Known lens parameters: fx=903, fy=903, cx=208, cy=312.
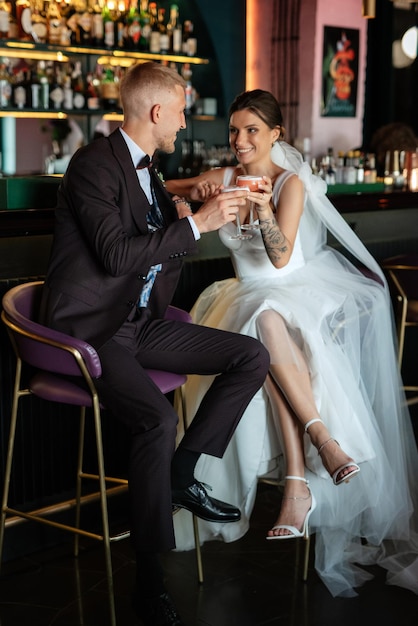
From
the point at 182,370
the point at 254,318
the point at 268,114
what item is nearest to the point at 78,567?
the point at 182,370

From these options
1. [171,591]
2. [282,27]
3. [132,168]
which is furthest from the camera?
[282,27]

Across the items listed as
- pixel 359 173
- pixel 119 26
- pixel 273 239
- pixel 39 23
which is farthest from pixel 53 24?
pixel 273 239

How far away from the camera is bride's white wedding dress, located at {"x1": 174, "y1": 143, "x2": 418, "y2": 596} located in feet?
9.83

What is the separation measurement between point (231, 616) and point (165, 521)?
0.44 m

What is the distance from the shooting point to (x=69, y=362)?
2.42 meters

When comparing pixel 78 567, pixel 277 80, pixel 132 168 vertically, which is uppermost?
pixel 277 80

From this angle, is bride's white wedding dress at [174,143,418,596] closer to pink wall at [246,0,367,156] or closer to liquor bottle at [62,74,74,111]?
liquor bottle at [62,74,74,111]

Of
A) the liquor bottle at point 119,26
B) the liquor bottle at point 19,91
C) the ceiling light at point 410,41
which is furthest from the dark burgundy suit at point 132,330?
the ceiling light at point 410,41

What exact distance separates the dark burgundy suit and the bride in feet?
0.95

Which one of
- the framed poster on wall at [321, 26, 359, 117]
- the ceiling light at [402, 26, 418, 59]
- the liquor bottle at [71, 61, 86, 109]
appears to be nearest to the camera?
the liquor bottle at [71, 61, 86, 109]

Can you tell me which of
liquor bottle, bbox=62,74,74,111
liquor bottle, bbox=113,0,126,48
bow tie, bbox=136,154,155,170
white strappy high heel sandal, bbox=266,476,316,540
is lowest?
white strappy high heel sandal, bbox=266,476,316,540

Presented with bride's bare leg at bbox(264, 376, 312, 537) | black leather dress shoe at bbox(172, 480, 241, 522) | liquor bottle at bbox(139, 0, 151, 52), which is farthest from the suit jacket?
liquor bottle at bbox(139, 0, 151, 52)

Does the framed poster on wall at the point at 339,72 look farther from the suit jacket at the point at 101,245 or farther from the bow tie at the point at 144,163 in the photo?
the suit jacket at the point at 101,245

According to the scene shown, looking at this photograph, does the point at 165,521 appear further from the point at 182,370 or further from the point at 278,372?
the point at 278,372
